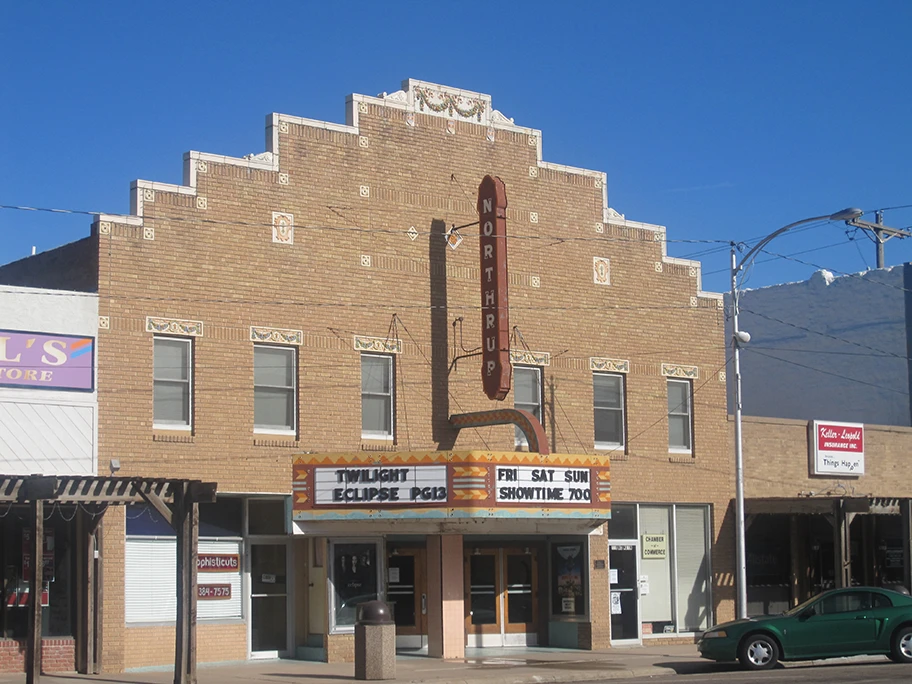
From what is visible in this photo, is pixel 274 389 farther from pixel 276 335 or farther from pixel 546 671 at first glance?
pixel 546 671

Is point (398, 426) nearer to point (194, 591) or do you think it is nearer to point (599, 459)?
point (599, 459)

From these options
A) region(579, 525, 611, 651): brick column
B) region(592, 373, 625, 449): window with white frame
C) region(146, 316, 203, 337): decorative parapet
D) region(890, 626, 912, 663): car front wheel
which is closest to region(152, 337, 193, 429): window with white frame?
region(146, 316, 203, 337): decorative parapet

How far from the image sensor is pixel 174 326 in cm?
2277

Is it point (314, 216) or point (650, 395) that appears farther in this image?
point (650, 395)

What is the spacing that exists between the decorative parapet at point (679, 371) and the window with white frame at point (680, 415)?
169 mm

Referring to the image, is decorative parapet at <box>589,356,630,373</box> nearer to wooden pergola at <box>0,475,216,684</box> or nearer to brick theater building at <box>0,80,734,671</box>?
brick theater building at <box>0,80,734,671</box>

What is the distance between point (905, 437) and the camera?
33.3m

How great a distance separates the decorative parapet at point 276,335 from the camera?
2369 cm

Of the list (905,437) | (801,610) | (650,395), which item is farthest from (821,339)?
(801,610)

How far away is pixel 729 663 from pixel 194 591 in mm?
11012

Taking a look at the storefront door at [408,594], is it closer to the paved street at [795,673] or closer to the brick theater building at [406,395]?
the brick theater building at [406,395]

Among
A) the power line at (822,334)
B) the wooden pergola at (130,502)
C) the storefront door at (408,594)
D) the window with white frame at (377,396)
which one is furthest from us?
the power line at (822,334)

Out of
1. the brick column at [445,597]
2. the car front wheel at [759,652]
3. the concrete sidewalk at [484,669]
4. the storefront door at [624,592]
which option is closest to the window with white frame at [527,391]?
the brick column at [445,597]

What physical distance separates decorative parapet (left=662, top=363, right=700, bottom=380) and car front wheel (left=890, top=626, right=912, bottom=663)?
8.25m
